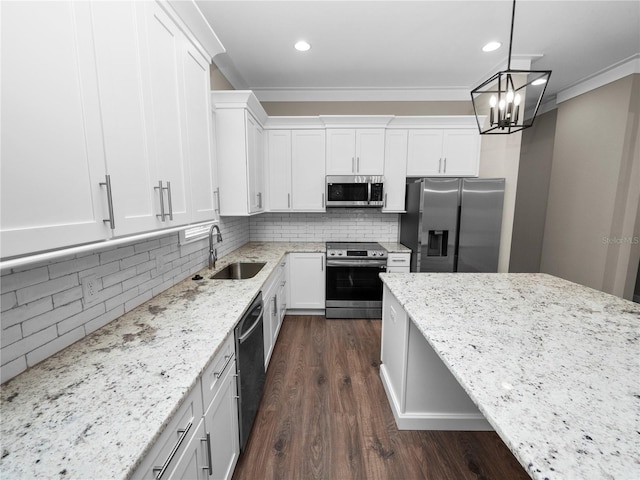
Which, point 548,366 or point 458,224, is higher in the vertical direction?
point 458,224

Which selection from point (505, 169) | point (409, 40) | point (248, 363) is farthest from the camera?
point (505, 169)

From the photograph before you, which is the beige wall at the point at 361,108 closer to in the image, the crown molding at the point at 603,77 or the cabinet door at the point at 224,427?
the crown molding at the point at 603,77

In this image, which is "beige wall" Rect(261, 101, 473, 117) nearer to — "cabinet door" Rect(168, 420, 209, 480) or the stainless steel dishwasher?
the stainless steel dishwasher

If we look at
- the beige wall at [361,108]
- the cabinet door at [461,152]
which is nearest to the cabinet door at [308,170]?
the beige wall at [361,108]

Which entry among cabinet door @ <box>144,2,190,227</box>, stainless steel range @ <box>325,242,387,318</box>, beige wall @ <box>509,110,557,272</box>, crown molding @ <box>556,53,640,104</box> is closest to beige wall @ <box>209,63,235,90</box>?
cabinet door @ <box>144,2,190,227</box>

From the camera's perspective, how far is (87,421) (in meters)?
0.74

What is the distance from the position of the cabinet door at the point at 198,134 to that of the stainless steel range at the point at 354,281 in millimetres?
1742

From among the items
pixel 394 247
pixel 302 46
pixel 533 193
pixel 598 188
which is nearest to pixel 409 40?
pixel 302 46

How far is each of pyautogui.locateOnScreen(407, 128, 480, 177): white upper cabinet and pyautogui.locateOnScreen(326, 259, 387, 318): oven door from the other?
138 centimetres

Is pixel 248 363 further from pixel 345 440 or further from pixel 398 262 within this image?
pixel 398 262

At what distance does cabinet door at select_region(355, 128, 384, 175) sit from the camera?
338 centimetres

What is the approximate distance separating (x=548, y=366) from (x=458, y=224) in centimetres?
237

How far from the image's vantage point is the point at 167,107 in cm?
139

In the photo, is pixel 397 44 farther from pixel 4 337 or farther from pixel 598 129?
pixel 4 337
